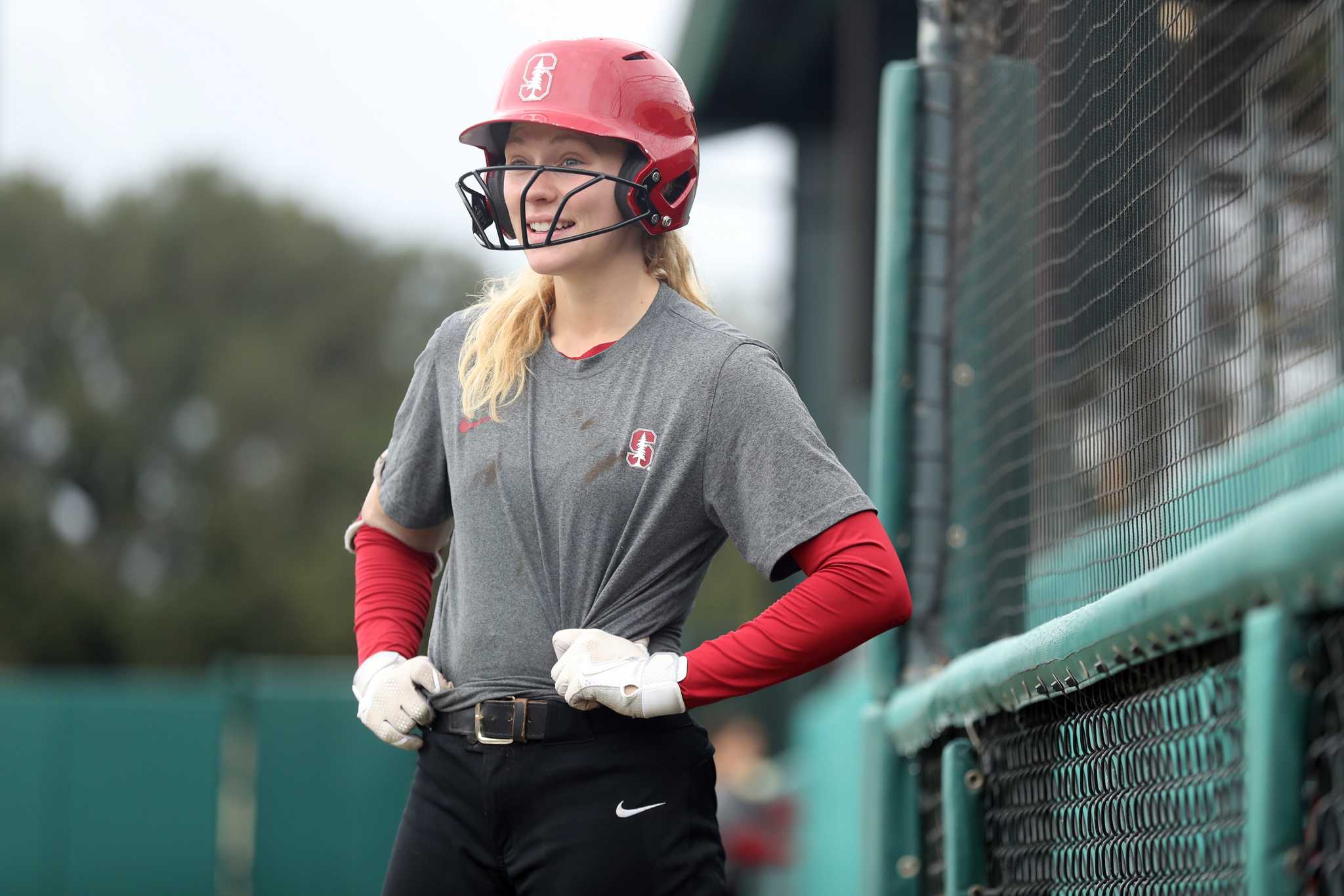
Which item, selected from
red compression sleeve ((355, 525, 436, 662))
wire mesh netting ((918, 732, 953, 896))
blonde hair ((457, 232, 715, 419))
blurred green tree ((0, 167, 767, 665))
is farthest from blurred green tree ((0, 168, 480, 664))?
blonde hair ((457, 232, 715, 419))

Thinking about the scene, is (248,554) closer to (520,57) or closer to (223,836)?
(223,836)

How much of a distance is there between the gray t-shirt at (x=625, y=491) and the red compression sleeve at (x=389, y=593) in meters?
0.15

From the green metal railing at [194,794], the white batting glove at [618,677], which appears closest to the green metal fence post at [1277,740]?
the white batting glove at [618,677]

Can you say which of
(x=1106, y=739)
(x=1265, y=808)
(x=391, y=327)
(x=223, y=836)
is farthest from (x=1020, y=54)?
(x=391, y=327)

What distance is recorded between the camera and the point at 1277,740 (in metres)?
1.43

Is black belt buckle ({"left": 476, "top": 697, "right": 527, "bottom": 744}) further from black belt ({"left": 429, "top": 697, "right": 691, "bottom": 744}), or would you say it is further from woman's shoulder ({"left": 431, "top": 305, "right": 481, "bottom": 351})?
woman's shoulder ({"left": 431, "top": 305, "right": 481, "bottom": 351})

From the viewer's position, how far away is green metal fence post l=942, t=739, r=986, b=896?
2.74 meters

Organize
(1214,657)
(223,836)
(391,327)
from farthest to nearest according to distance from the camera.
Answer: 1. (391,327)
2. (223,836)
3. (1214,657)

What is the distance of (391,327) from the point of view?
4009 centimetres

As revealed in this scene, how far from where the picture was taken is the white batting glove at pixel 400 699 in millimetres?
2504

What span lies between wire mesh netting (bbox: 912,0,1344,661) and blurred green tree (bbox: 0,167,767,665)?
98.3 feet

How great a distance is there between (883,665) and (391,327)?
123 feet

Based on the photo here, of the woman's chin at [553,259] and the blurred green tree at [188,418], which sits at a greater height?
the blurred green tree at [188,418]

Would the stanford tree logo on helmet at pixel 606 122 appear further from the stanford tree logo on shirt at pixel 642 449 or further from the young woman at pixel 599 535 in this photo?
the stanford tree logo on shirt at pixel 642 449
